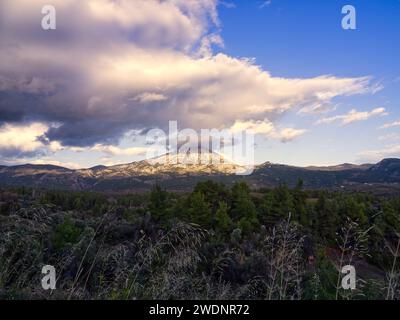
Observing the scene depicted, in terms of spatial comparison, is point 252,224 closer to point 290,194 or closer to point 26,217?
point 290,194

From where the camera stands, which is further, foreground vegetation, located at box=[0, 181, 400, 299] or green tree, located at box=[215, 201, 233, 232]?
green tree, located at box=[215, 201, 233, 232]

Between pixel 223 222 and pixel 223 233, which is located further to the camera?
pixel 223 222

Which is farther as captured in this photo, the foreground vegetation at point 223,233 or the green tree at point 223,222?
the green tree at point 223,222

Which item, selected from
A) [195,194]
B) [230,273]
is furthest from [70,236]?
[195,194]

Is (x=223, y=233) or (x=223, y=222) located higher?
(x=223, y=222)

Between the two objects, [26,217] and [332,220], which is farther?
[332,220]
